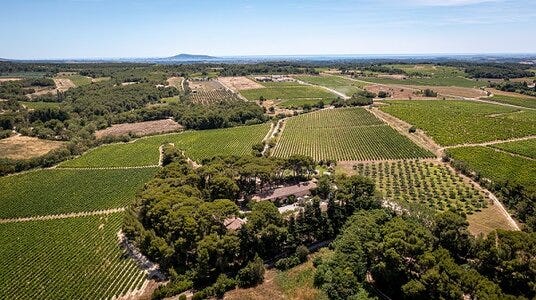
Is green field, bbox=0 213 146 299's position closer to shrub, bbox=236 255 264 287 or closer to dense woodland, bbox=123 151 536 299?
dense woodland, bbox=123 151 536 299

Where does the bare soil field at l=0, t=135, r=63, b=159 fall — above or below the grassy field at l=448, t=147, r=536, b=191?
below

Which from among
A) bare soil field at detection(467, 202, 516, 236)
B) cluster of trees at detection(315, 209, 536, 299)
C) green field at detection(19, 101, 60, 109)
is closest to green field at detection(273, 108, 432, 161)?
bare soil field at detection(467, 202, 516, 236)

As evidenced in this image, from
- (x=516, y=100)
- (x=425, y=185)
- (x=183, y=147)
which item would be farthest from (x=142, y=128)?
(x=516, y=100)

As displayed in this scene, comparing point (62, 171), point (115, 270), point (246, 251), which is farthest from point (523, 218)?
point (62, 171)

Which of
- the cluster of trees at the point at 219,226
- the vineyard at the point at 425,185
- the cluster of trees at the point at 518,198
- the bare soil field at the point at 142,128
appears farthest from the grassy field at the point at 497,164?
the bare soil field at the point at 142,128

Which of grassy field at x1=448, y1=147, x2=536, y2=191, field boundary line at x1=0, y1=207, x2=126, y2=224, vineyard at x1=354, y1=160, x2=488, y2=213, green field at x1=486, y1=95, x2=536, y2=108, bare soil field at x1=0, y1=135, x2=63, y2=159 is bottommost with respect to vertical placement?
field boundary line at x1=0, y1=207, x2=126, y2=224

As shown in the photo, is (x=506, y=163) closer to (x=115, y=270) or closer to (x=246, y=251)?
(x=246, y=251)
